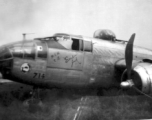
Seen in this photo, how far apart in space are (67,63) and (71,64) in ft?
0.52

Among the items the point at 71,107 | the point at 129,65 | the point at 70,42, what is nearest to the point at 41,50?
the point at 70,42

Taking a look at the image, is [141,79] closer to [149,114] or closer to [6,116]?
[149,114]

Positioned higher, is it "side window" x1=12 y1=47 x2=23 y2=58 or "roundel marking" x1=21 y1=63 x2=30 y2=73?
"side window" x1=12 y1=47 x2=23 y2=58

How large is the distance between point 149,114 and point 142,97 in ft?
5.81

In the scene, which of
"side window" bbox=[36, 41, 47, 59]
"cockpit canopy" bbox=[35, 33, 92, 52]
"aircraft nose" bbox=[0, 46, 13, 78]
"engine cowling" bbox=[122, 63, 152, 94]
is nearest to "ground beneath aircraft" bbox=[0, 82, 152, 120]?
"engine cowling" bbox=[122, 63, 152, 94]

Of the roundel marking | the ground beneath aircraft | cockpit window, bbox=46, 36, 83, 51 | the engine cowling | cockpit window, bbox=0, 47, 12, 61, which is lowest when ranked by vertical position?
the ground beneath aircraft

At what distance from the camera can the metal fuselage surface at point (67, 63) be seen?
231 inches

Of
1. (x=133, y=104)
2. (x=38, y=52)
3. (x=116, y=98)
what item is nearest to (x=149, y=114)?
(x=133, y=104)

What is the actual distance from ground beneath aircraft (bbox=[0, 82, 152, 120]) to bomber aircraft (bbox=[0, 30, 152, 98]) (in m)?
0.57

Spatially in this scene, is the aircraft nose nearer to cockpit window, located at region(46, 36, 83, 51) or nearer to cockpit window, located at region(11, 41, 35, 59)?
cockpit window, located at region(11, 41, 35, 59)

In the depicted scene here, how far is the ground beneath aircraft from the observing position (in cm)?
567

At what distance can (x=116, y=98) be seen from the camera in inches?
298

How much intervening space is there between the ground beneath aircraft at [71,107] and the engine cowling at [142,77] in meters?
0.99

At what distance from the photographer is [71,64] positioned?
6547mm
